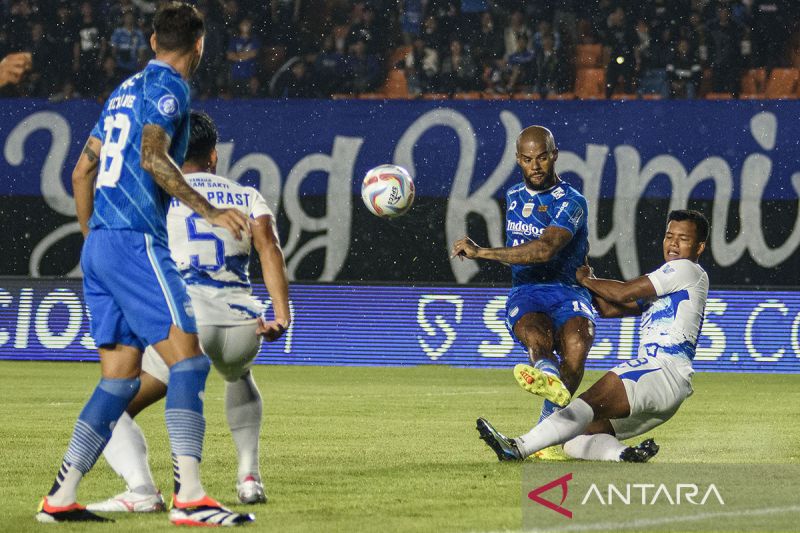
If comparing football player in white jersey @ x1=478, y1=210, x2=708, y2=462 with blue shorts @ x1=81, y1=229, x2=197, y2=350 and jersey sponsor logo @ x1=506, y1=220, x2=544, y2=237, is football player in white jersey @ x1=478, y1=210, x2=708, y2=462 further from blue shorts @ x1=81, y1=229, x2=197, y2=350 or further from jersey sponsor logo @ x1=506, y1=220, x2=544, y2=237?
blue shorts @ x1=81, y1=229, x2=197, y2=350

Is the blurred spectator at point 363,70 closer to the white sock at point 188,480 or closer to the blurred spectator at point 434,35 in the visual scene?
the blurred spectator at point 434,35

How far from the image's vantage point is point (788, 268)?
1658cm

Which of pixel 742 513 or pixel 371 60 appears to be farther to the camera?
pixel 371 60

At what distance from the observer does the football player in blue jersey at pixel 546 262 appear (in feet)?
25.0

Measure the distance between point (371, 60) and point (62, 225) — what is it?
466 centimetres

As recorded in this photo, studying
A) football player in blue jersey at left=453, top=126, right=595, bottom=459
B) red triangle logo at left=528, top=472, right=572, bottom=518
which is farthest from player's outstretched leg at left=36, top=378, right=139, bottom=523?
football player in blue jersey at left=453, top=126, right=595, bottom=459

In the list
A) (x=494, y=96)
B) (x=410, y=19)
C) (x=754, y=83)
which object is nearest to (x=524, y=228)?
(x=494, y=96)

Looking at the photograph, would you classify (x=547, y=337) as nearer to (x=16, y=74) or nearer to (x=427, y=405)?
(x=427, y=405)

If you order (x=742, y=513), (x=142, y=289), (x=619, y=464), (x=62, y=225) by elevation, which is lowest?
(x=62, y=225)

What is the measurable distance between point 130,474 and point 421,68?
1363 cm

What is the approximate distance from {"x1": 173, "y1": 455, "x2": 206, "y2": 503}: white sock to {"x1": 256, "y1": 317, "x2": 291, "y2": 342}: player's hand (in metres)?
0.77

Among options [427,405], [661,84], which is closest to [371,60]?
[661,84]

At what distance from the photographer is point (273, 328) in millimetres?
5625

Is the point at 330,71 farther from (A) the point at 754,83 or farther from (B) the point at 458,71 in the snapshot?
(A) the point at 754,83
